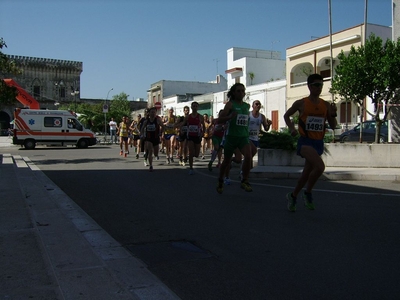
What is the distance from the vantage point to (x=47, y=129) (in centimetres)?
2677

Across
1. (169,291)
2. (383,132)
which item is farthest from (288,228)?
(383,132)

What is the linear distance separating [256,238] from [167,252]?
1066mm

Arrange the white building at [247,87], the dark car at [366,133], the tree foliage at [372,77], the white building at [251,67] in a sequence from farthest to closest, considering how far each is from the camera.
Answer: the white building at [251,67]
the white building at [247,87]
the dark car at [366,133]
the tree foliage at [372,77]

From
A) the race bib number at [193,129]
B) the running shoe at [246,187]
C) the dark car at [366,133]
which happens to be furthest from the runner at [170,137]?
the dark car at [366,133]

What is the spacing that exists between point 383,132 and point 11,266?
19.3 meters

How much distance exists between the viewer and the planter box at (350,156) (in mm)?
12359

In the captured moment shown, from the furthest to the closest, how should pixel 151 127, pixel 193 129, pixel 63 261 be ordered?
1. pixel 151 127
2. pixel 193 129
3. pixel 63 261

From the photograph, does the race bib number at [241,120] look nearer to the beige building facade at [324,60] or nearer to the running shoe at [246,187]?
the running shoe at [246,187]

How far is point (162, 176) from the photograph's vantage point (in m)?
11.1

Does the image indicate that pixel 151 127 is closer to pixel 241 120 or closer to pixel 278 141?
pixel 278 141

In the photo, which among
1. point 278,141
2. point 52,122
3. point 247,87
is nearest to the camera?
point 278,141

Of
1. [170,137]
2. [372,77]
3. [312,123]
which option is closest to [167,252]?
[312,123]

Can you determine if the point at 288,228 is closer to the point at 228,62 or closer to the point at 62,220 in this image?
the point at 62,220

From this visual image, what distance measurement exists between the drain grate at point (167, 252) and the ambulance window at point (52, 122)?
23.7m
